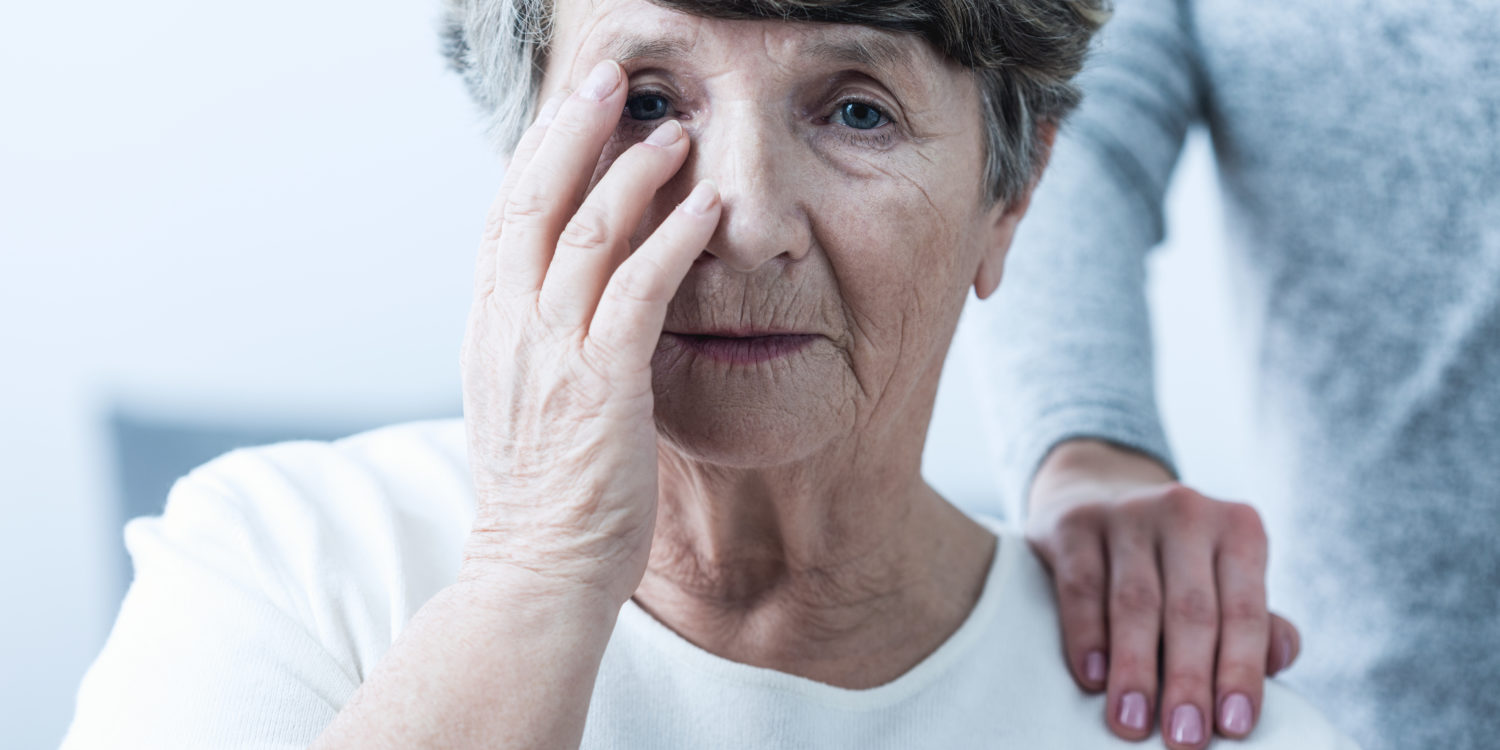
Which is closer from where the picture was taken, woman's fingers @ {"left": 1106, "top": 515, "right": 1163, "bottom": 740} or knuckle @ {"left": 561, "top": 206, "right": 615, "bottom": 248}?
knuckle @ {"left": 561, "top": 206, "right": 615, "bottom": 248}

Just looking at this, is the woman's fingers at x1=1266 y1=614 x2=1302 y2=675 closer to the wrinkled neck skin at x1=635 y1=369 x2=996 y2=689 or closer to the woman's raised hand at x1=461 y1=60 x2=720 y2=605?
the wrinkled neck skin at x1=635 y1=369 x2=996 y2=689

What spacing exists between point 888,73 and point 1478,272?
110 centimetres

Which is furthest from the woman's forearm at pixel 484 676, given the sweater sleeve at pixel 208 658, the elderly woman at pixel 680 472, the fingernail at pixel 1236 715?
the fingernail at pixel 1236 715

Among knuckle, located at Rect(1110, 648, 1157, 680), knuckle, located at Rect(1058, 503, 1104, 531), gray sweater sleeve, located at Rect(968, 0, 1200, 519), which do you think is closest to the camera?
knuckle, located at Rect(1110, 648, 1157, 680)

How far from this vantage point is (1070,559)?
1.55 metres

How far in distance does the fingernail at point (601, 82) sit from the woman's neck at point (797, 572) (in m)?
0.41

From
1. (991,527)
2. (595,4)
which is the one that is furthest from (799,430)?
(991,527)

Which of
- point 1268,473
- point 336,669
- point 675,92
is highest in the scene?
point 675,92

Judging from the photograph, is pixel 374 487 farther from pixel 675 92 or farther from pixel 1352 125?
pixel 1352 125

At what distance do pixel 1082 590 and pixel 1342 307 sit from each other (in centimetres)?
74

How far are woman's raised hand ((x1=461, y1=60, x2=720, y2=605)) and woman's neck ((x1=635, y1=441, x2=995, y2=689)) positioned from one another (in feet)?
0.89

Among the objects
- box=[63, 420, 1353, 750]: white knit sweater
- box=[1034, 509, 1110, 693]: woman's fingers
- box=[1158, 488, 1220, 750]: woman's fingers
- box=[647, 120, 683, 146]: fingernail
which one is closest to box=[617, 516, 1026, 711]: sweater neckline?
box=[63, 420, 1353, 750]: white knit sweater

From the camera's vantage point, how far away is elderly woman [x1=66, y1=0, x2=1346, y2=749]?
3.48 feet

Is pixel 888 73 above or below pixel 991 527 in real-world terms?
above
